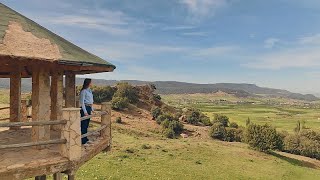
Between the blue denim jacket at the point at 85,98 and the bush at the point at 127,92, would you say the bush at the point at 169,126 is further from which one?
the blue denim jacket at the point at 85,98

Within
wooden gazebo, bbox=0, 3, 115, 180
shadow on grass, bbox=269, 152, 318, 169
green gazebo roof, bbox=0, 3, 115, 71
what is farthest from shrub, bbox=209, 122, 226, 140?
green gazebo roof, bbox=0, 3, 115, 71

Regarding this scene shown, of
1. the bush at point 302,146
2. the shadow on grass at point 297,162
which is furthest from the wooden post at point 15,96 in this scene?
the bush at point 302,146

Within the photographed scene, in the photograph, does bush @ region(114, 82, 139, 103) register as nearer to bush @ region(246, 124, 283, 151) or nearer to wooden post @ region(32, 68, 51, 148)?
bush @ region(246, 124, 283, 151)

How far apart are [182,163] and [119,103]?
25.5 m

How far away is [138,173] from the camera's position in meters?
29.0

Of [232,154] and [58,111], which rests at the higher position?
[58,111]

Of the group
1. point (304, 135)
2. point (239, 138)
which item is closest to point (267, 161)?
point (239, 138)

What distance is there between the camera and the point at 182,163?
114 ft

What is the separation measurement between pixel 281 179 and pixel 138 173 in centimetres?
1375

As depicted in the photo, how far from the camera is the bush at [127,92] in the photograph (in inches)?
2470

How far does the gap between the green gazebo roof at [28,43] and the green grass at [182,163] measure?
17.9m

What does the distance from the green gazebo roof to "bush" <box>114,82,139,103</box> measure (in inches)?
2057

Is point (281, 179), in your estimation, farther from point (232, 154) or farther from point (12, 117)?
point (12, 117)

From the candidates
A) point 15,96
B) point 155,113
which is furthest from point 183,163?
point 155,113
